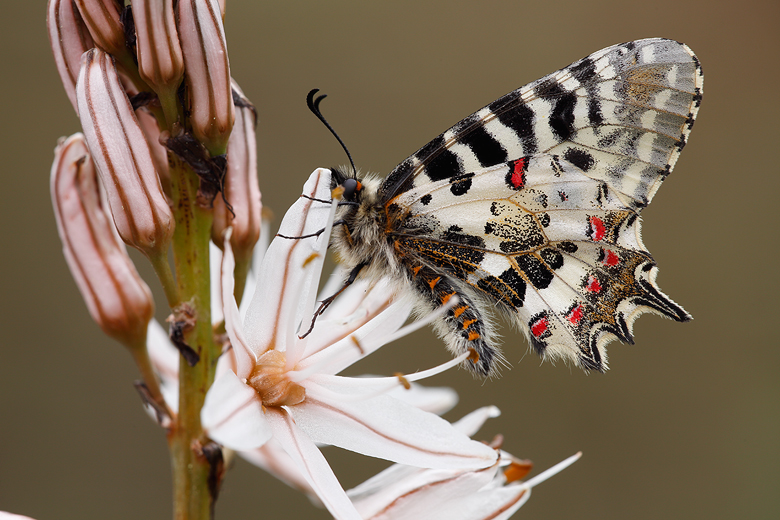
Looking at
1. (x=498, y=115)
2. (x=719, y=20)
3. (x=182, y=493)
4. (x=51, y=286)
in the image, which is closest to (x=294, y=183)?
(x=51, y=286)

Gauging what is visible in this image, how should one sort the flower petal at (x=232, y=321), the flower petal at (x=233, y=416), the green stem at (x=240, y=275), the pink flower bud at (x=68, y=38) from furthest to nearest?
the green stem at (x=240, y=275) < the pink flower bud at (x=68, y=38) < the flower petal at (x=232, y=321) < the flower petal at (x=233, y=416)

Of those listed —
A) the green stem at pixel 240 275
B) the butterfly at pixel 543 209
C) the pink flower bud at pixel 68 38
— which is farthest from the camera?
the butterfly at pixel 543 209

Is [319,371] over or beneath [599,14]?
beneath

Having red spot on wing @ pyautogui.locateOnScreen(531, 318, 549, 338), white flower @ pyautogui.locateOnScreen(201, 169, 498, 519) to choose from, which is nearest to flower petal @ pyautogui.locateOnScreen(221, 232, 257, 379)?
white flower @ pyautogui.locateOnScreen(201, 169, 498, 519)

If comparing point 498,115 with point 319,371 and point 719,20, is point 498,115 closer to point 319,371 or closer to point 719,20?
point 319,371

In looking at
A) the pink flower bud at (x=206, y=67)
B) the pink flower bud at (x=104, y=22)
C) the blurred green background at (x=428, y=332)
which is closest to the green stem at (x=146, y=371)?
the pink flower bud at (x=206, y=67)

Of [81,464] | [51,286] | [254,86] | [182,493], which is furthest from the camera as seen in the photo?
[254,86]

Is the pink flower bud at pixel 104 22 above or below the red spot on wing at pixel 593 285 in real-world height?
above

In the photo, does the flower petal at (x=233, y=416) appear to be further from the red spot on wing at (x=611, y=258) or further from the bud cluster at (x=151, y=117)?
the red spot on wing at (x=611, y=258)
